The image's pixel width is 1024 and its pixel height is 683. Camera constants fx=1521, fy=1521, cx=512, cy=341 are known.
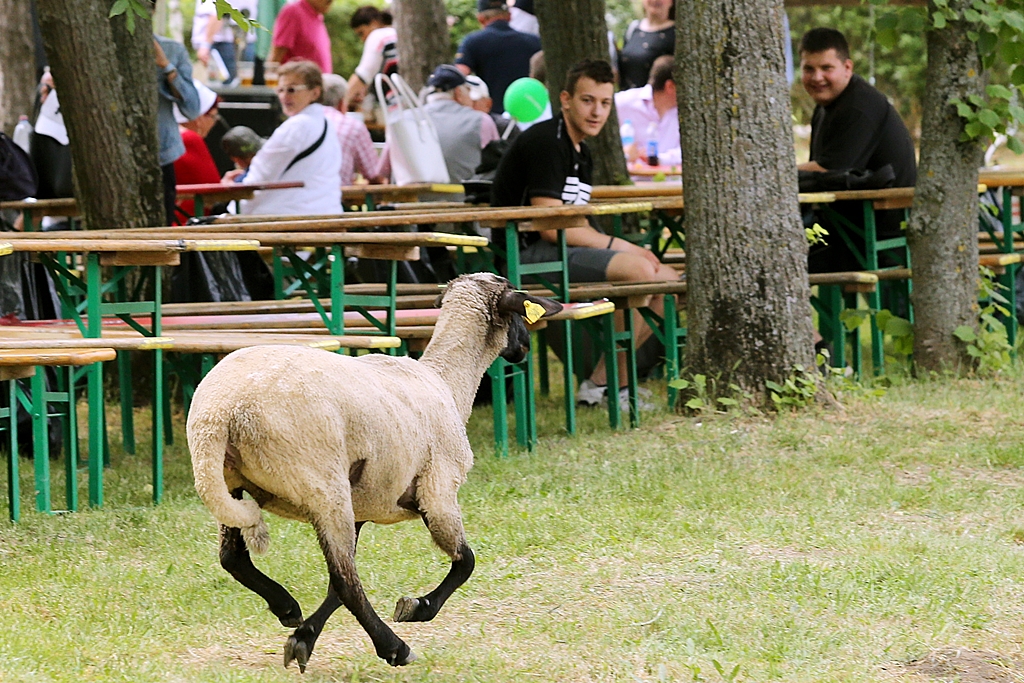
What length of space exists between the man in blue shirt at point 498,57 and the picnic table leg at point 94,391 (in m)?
7.45

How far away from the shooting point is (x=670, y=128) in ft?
39.6

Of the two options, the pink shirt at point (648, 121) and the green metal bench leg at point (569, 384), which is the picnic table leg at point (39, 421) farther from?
the pink shirt at point (648, 121)

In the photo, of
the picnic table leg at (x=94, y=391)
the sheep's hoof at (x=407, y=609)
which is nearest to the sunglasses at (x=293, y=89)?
the picnic table leg at (x=94, y=391)

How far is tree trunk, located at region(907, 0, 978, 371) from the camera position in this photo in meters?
8.60

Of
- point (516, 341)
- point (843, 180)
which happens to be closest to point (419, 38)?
point (843, 180)

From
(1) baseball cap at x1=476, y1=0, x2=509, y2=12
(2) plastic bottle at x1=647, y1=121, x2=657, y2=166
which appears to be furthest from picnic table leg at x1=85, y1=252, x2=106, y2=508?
(1) baseball cap at x1=476, y1=0, x2=509, y2=12

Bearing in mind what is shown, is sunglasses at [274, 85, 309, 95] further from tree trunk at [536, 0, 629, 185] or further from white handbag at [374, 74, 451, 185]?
tree trunk at [536, 0, 629, 185]

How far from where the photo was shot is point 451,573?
4125 millimetres

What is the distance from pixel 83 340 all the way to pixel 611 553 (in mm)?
2143

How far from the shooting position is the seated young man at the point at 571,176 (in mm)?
7996

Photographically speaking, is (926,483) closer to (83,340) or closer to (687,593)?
(687,593)

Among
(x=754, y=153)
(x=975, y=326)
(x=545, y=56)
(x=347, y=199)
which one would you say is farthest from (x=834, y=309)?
(x=347, y=199)

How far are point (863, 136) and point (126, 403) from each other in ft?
15.6

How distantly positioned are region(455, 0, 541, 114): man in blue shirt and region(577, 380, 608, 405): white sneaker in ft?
15.8
